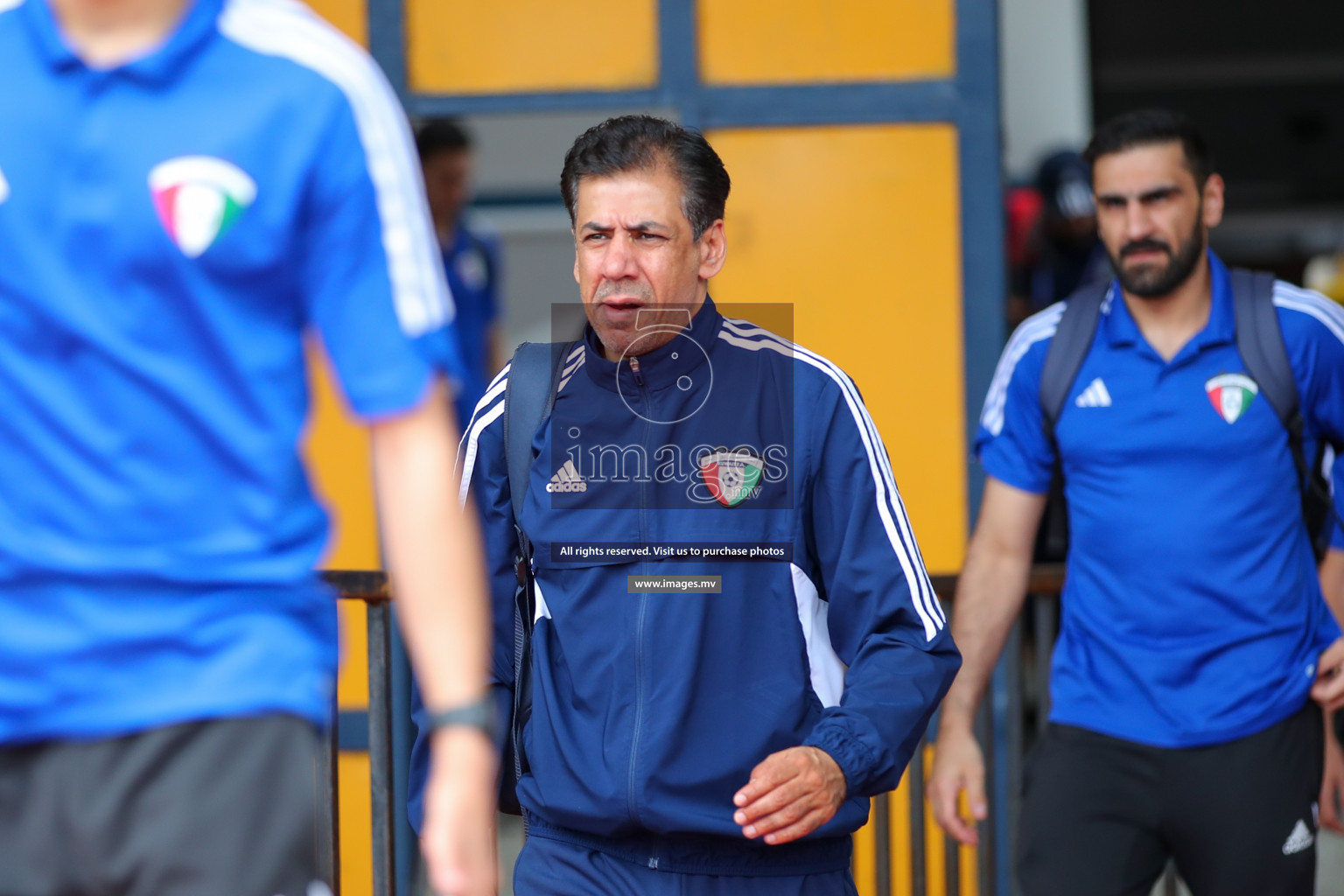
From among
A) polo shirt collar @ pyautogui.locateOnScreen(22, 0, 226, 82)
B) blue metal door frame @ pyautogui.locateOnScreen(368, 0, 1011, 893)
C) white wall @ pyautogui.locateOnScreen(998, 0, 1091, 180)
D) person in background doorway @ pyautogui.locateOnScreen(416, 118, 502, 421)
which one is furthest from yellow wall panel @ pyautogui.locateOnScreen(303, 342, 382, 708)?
white wall @ pyautogui.locateOnScreen(998, 0, 1091, 180)

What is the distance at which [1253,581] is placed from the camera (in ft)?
12.1

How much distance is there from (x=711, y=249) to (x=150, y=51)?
1.55 metres

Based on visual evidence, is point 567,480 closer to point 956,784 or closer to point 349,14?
point 956,784

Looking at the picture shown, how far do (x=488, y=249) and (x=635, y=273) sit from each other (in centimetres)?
465

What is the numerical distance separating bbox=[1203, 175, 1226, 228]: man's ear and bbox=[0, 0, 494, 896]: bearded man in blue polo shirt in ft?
9.72

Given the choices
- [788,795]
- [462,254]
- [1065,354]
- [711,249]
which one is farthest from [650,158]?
[462,254]

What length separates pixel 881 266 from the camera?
219 inches

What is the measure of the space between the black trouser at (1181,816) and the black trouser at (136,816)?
103 inches

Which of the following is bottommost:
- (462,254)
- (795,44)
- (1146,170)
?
(1146,170)

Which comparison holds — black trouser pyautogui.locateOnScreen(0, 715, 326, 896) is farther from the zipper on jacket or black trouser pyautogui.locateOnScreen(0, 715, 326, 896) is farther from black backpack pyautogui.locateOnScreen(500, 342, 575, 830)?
black backpack pyautogui.locateOnScreen(500, 342, 575, 830)

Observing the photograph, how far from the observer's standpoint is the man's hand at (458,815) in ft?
5.14

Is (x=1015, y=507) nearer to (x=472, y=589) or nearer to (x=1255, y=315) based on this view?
(x=1255, y=315)

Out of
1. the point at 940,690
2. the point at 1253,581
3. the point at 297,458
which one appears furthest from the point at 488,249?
the point at 297,458

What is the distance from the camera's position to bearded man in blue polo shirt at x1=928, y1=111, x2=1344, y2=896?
145 inches
